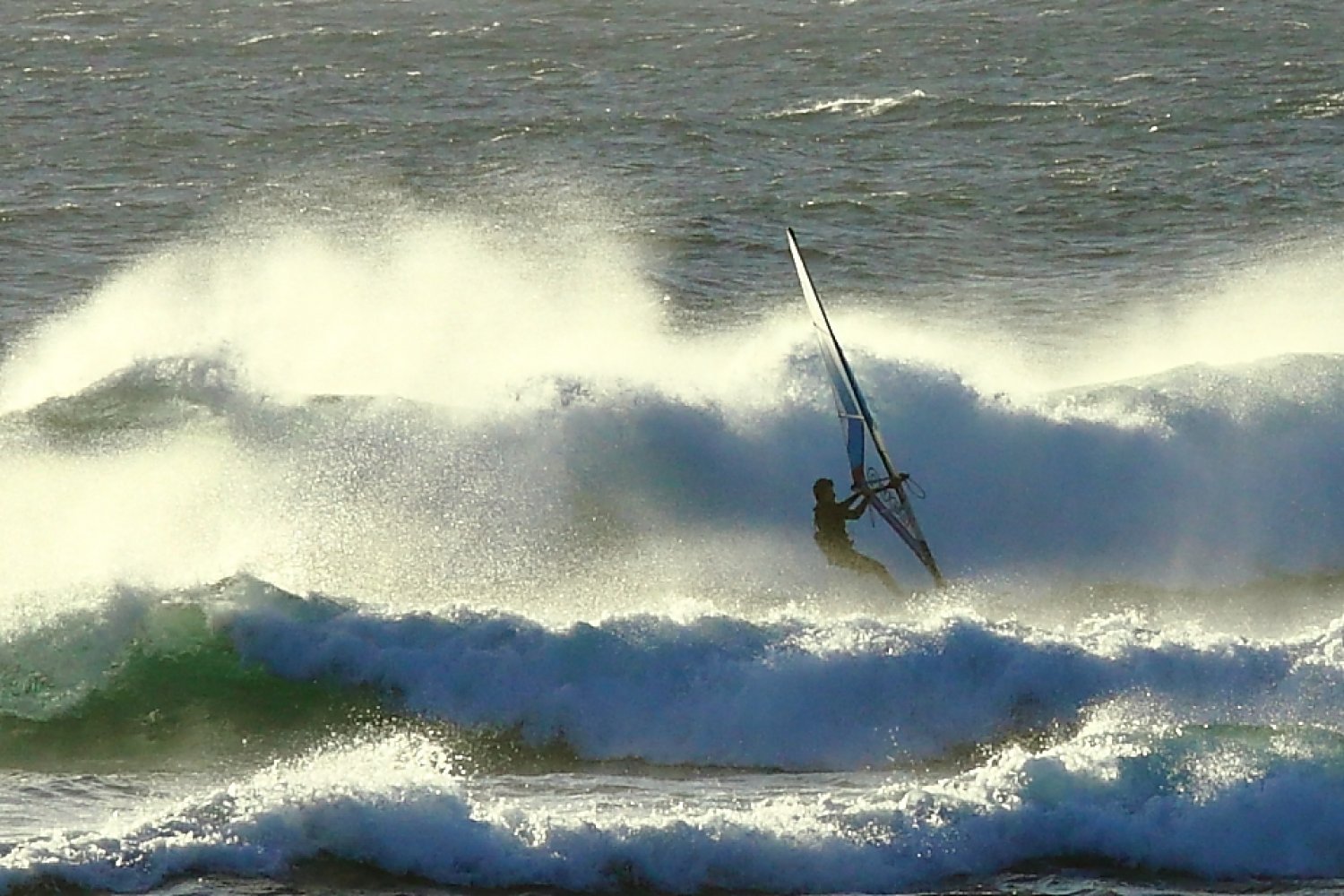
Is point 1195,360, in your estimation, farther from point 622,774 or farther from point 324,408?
point 622,774

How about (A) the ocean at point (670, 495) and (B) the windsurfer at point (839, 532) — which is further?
(B) the windsurfer at point (839, 532)

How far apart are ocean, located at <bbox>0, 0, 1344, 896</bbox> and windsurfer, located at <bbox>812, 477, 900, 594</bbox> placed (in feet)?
0.59

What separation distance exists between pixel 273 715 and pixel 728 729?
9.51 ft

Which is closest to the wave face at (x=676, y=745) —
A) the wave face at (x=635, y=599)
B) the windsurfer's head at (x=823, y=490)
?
the wave face at (x=635, y=599)

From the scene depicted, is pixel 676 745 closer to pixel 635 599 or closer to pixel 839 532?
pixel 635 599

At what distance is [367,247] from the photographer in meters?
24.6

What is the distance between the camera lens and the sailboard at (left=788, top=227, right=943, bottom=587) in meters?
15.6

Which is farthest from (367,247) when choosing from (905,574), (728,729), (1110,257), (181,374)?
(728,729)

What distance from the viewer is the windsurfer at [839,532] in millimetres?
15945

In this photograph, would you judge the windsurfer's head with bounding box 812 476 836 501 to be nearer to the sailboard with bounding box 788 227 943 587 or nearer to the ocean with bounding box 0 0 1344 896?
the sailboard with bounding box 788 227 943 587

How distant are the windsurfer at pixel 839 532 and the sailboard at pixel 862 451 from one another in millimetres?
167

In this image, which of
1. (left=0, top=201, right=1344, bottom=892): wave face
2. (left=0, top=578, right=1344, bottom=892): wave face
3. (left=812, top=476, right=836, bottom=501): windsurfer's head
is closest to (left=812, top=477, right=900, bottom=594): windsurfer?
(left=812, top=476, right=836, bottom=501): windsurfer's head

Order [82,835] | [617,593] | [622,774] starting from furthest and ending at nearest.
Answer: [617,593] < [622,774] < [82,835]

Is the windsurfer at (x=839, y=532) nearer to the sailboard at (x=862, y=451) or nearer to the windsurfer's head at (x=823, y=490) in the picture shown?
the windsurfer's head at (x=823, y=490)
